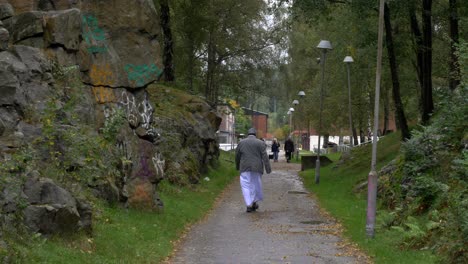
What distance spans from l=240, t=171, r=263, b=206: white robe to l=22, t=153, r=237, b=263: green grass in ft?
3.13

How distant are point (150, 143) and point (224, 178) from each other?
11827mm

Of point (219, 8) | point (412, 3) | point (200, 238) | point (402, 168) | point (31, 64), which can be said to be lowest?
point (200, 238)

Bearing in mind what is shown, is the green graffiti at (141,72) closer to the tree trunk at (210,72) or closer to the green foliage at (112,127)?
the green foliage at (112,127)

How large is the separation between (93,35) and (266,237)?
512 cm

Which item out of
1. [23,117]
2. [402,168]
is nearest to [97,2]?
[23,117]

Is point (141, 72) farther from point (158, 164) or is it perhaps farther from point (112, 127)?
point (112, 127)

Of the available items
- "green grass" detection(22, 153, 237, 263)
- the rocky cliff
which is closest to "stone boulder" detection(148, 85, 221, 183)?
"green grass" detection(22, 153, 237, 263)

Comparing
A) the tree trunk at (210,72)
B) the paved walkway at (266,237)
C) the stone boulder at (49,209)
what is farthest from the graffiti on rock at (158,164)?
the tree trunk at (210,72)

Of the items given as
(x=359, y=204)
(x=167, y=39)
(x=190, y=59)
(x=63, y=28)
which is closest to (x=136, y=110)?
(x=63, y=28)

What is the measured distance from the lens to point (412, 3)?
73.1 ft

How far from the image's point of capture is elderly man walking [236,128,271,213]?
643 inches

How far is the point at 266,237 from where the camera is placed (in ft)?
40.2

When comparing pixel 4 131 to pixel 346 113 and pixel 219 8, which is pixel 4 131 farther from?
pixel 346 113

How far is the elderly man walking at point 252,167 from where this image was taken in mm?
16328
